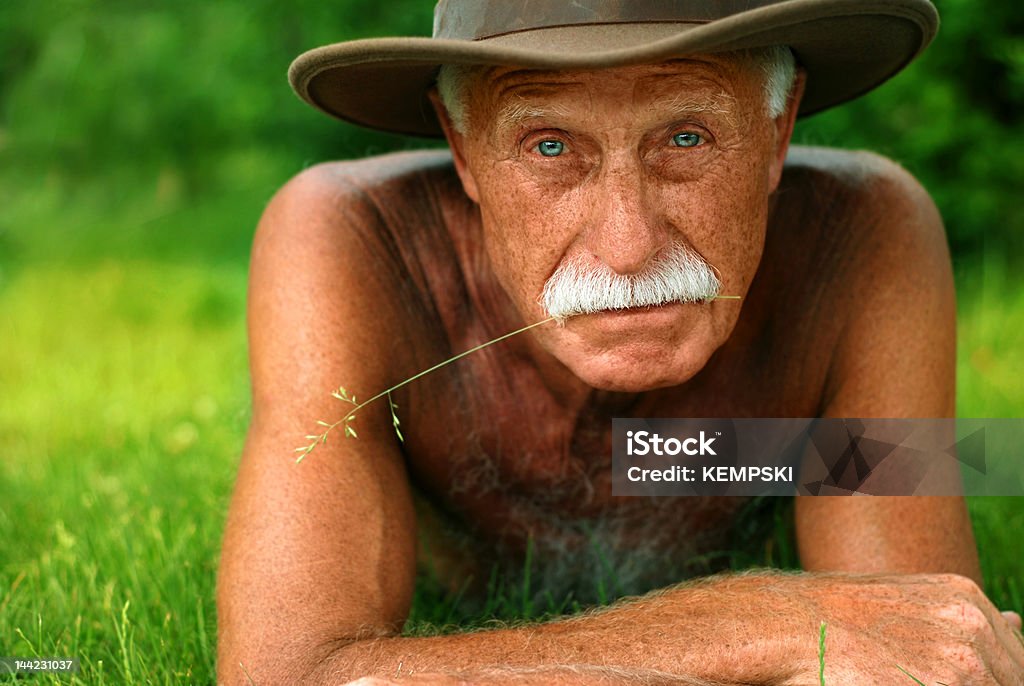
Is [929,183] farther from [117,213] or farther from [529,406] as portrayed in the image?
[117,213]

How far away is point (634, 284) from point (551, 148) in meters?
0.32

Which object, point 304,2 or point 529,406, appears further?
point 304,2

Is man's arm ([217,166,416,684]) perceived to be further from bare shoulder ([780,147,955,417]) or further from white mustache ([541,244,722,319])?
bare shoulder ([780,147,955,417])

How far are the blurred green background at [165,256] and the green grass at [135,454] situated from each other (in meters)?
0.01

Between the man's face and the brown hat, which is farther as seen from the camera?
the man's face

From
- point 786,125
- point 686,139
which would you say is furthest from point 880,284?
point 686,139

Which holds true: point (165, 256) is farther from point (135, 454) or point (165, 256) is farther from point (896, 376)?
point (896, 376)

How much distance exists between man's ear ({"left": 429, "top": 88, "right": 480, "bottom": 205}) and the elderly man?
0.4 inches

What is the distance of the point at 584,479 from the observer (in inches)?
122

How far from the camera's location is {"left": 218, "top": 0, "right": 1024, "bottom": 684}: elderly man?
2.29 metres

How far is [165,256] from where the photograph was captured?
29.8ft

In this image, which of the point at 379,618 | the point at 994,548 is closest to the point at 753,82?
the point at 379,618

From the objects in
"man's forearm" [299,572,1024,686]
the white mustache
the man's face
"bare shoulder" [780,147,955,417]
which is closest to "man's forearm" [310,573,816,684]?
"man's forearm" [299,572,1024,686]

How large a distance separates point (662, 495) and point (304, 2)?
506 centimetres
